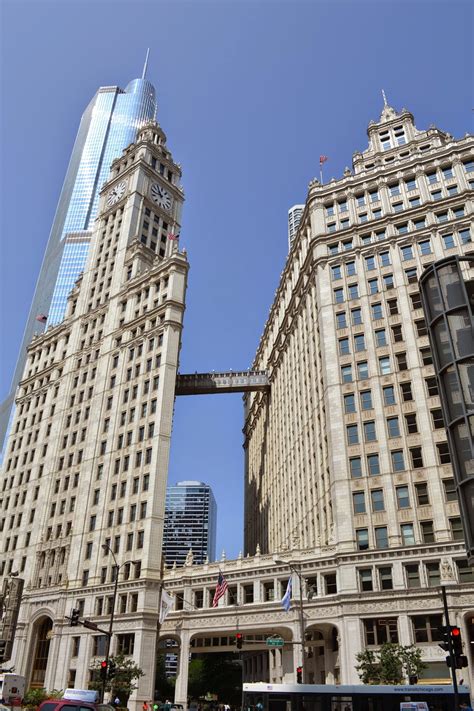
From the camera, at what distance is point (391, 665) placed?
134ft

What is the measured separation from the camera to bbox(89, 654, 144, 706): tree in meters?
51.2

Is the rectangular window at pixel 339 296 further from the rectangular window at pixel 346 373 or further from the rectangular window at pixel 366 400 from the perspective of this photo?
the rectangular window at pixel 366 400

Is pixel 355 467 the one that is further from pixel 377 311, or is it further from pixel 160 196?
pixel 160 196

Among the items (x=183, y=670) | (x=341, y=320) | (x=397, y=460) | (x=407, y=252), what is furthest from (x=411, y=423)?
(x=183, y=670)

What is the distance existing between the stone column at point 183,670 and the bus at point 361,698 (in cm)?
2840

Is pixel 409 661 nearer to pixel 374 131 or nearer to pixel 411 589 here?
pixel 411 589

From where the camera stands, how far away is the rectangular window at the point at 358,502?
5322 centimetres

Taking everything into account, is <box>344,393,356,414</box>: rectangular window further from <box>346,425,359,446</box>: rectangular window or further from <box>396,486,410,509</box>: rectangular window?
<box>396,486,410,509</box>: rectangular window

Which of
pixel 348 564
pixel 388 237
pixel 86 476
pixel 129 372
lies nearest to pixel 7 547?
pixel 86 476

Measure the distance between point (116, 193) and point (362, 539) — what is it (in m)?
77.0

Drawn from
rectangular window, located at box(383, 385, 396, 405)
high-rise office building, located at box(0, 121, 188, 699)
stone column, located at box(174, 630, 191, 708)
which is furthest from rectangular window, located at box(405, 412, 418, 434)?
stone column, located at box(174, 630, 191, 708)

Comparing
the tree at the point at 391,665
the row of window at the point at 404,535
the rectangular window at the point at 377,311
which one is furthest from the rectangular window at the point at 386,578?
the rectangular window at the point at 377,311

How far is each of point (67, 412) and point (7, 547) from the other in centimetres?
2007

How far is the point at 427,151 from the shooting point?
70.3m
